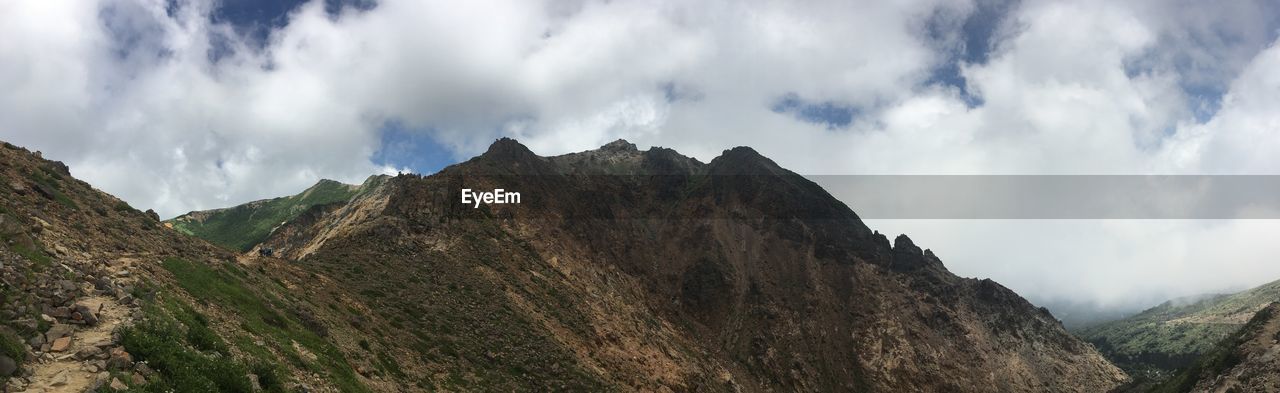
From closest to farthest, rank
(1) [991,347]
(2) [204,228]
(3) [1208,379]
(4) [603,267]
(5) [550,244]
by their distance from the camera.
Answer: (3) [1208,379], (5) [550,244], (4) [603,267], (1) [991,347], (2) [204,228]

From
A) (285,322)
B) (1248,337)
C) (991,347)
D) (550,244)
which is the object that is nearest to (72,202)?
(285,322)

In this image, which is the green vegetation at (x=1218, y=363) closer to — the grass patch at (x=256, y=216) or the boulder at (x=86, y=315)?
the boulder at (x=86, y=315)

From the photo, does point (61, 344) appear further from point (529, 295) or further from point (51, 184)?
point (529, 295)

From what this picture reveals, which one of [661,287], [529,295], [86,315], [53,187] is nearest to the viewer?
[86,315]

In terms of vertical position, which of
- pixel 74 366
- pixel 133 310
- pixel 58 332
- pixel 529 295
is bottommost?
pixel 74 366

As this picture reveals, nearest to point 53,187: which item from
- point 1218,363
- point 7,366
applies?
point 7,366

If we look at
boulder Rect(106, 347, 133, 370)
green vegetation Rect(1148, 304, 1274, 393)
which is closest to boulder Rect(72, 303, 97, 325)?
boulder Rect(106, 347, 133, 370)

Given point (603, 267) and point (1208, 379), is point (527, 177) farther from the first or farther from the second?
point (1208, 379)
